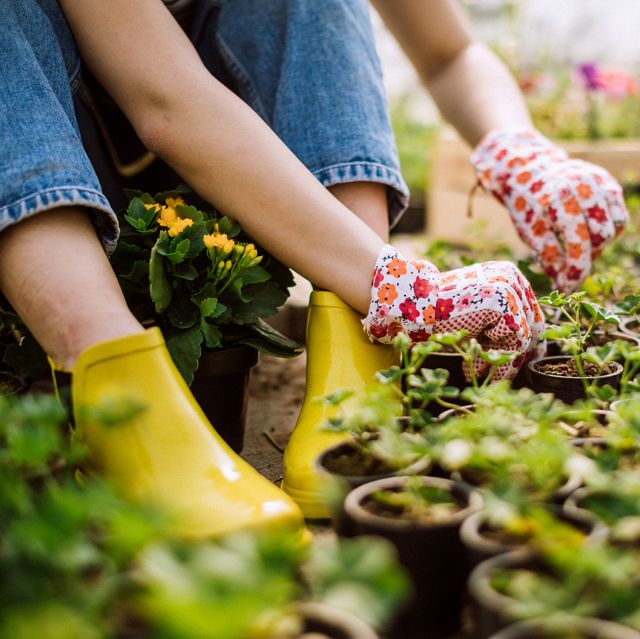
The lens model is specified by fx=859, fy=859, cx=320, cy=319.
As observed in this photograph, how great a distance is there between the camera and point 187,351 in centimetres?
119

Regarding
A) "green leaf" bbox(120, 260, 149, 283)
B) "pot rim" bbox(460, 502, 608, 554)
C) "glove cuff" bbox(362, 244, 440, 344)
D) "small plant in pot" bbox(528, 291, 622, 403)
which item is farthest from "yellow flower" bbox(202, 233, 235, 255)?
"pot rim" bbox(460, 502, 608, 554)

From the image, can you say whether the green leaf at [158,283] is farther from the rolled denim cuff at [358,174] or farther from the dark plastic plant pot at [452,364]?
the dark plastic plant pot at [452,364]

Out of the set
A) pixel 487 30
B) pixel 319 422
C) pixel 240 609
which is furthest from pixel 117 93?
pixel 487 30

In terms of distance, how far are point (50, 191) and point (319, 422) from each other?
450 millimetres

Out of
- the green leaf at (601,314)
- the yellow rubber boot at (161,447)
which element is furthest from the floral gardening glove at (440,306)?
the yellow rubber boot at (161,447)

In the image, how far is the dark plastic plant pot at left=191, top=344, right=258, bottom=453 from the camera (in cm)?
124

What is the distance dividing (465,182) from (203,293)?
82.2 inches

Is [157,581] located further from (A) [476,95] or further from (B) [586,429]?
(A) [476,95]

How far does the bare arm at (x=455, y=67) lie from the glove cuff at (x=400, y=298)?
637mm

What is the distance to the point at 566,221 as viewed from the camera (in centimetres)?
149

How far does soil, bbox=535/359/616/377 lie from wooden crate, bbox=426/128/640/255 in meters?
1.58

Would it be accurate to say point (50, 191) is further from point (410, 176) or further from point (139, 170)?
point (410, 176)

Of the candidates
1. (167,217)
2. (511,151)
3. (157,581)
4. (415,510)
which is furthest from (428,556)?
(511,151)

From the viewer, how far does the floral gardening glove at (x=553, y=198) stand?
1485 mm
